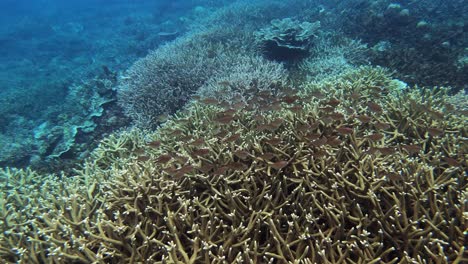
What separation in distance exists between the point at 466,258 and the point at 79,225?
4123 millimetres

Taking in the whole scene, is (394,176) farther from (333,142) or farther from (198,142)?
(198,142)

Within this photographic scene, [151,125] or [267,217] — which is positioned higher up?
[267,217]

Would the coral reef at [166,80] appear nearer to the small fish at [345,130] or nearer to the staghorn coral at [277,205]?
the staghorn coral at [277,205]

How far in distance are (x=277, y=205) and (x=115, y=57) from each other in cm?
1906

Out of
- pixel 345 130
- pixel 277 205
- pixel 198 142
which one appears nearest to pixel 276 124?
pixel 345 130

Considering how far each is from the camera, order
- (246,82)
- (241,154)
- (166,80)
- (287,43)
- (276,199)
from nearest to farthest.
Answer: (276,199) < (241,154) < (246,82) < (166,80) < (287,43)

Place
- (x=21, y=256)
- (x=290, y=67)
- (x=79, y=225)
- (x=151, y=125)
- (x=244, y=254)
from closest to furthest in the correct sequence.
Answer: (x=244, y=254) < (x=21, y=256) < (x=79, y=225) < (x=151, y=125) < (x=290, y=67)

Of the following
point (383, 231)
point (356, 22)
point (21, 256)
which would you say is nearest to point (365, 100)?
point (383, 231)

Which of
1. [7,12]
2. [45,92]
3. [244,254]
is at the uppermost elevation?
[244,254]

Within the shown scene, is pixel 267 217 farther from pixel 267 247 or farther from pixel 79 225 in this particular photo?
pixel 79 225

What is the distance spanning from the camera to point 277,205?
11.0 feet

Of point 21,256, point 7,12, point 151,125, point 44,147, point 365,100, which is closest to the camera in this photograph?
point 21,256

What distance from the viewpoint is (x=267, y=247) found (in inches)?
112

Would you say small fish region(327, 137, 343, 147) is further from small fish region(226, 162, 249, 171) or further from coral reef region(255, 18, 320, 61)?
coral reef region(255, 18, 320, 61)
